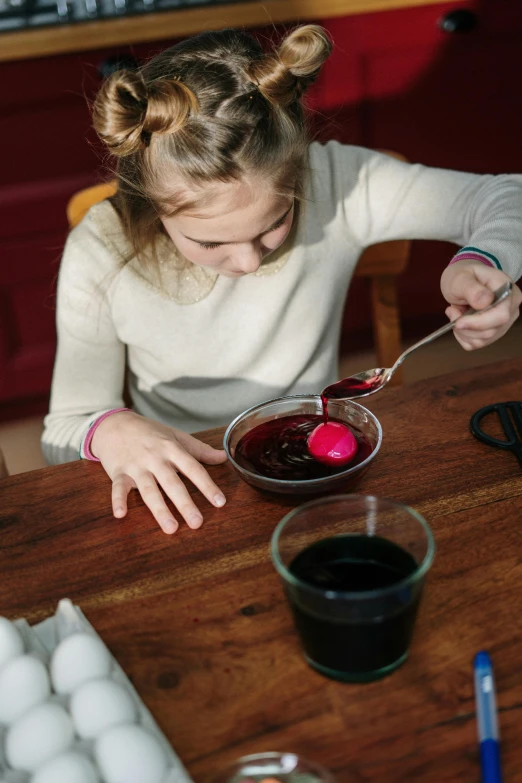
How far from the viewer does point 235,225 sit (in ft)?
3.55

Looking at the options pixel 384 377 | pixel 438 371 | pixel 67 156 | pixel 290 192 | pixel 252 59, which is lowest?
pixel 438 371

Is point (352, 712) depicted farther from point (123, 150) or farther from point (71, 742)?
point (123, 150)

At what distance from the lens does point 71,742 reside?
1.94ft

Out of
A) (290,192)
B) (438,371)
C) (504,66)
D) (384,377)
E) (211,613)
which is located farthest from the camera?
(438,371)

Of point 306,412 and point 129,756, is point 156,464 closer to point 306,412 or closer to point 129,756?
point 306,412

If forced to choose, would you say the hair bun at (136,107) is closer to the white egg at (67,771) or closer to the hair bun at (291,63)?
the hair bun at (291,63)

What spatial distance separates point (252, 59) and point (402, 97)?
1.53 m

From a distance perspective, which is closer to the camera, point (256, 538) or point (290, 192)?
point (256, 538)

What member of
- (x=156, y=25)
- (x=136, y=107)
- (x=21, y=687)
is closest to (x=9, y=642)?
(x=21, y=687)

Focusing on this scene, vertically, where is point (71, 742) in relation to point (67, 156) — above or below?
above

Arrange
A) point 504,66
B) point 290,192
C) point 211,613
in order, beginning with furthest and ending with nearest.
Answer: point 504,66 < point 290,192 < point 211,613

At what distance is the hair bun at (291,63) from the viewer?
1027 mm

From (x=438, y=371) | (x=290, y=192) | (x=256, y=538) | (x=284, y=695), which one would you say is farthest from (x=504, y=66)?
(x=284, y=695)

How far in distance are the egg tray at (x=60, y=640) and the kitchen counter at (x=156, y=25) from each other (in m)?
1.83
